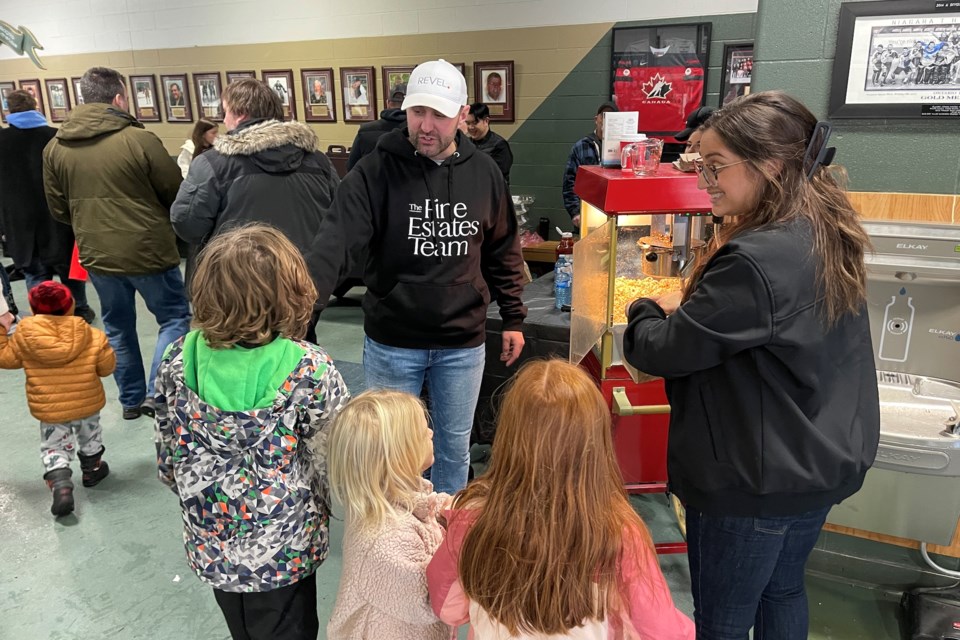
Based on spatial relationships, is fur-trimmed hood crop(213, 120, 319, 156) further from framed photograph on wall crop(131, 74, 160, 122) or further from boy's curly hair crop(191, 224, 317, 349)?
framed photograph on wall crop(131, 74, 160, 122)

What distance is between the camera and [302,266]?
1.54m

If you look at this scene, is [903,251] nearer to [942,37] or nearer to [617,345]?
[942,37]

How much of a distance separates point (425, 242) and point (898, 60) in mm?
1479

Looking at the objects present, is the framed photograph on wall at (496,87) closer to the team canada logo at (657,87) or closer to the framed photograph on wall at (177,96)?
the team canada logo at (657,87)

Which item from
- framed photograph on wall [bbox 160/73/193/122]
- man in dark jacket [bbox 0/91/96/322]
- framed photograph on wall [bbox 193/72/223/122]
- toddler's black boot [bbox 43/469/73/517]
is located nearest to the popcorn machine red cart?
toddler's black boot [bbox 43/469/73/517]

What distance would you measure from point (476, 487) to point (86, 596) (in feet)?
6.04

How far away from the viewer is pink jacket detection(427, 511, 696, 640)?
3.89 feet

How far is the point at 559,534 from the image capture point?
1.15 metres

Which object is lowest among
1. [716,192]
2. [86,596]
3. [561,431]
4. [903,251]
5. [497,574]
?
[86,596]

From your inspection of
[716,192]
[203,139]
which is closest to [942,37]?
[716,192]

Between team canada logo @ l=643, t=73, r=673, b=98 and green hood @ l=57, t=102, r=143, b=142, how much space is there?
151 inches

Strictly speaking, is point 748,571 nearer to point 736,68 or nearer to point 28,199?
point 736,68

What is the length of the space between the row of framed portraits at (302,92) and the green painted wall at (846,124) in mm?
3599

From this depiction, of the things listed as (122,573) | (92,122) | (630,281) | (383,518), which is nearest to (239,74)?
(92,122)
